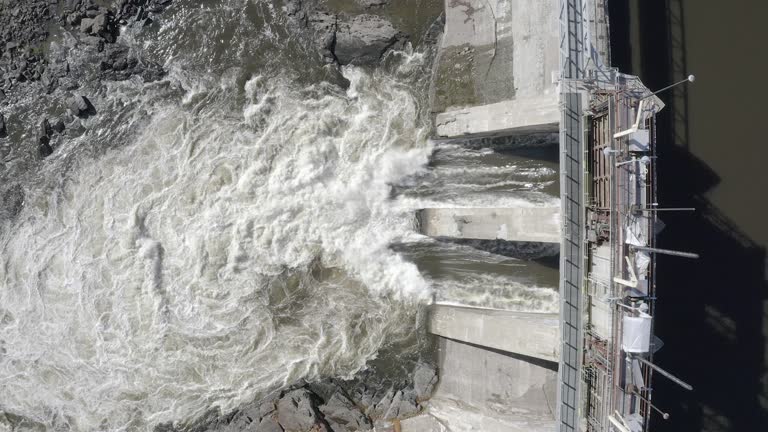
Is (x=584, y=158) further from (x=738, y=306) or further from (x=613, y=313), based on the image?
(x=738, y=306)

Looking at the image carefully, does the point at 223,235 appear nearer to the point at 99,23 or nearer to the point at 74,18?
the point at 99,23

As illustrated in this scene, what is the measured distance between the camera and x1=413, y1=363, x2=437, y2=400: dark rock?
18.1m

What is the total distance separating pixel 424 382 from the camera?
59.4 ft

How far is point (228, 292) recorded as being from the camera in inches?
709

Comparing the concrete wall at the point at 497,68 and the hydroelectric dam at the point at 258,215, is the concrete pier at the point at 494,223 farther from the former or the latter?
the concrete wall at the point at 497,68

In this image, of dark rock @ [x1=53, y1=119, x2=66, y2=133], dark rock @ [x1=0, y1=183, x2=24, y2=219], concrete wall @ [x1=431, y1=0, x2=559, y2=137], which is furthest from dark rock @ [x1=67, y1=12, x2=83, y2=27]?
concrete wall @ [x1=431, y1=0, x2=559, y2=137]

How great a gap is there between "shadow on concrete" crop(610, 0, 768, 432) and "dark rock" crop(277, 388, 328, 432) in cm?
1276

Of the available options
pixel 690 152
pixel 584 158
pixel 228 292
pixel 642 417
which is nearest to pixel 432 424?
pixel 642 417

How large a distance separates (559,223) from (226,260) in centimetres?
1314

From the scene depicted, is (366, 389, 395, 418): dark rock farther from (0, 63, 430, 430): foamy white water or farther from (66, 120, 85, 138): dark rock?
(66, 120, 85, 138): dark rock

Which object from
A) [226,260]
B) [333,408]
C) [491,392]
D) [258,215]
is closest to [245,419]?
[333,408]

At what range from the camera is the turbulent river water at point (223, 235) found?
59.2ft

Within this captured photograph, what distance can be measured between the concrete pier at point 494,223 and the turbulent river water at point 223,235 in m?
0.85

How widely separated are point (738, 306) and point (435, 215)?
37.3ft
